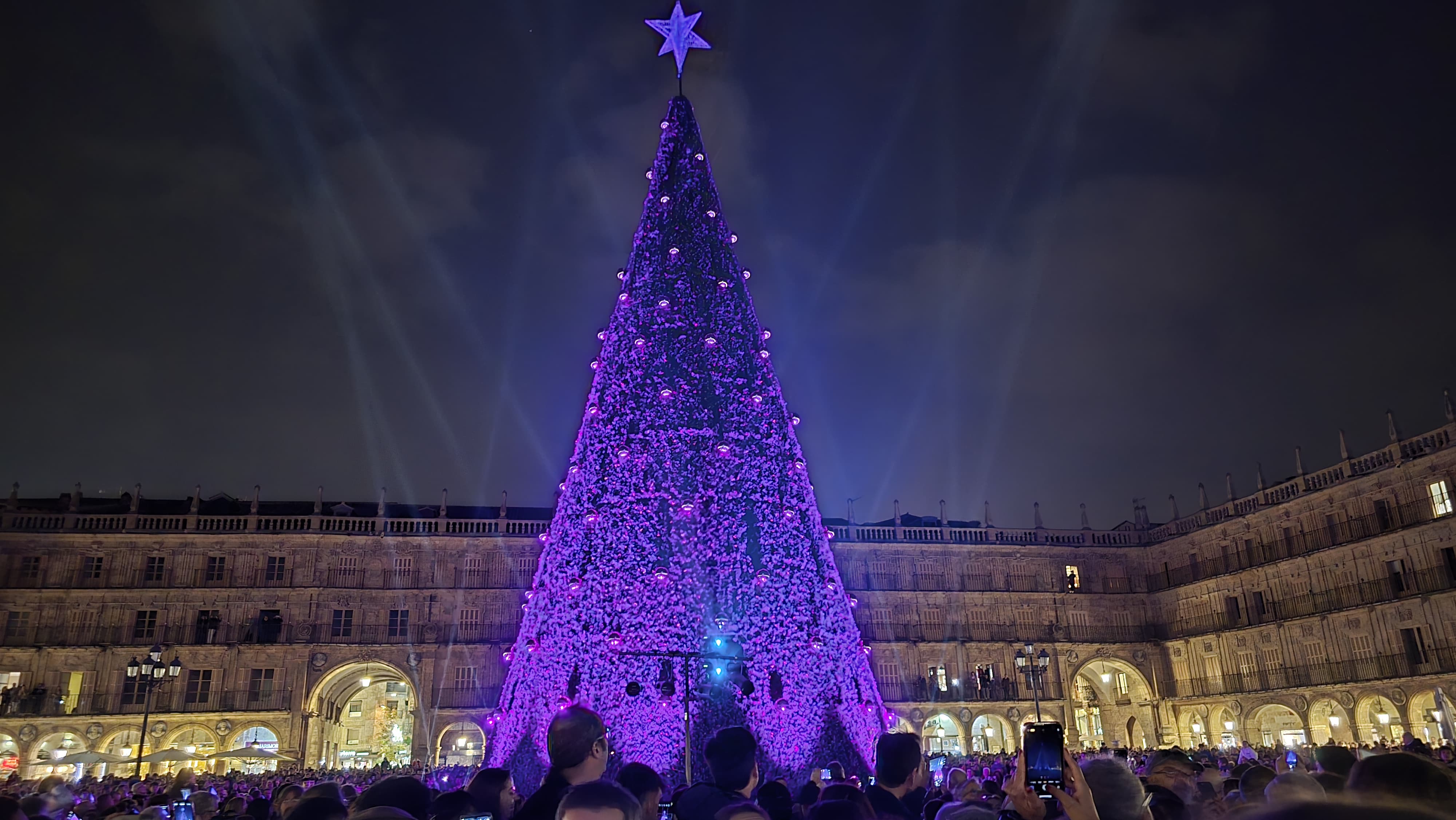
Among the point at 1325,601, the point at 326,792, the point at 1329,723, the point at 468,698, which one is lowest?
the point at 1329,723

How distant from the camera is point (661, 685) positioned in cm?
956

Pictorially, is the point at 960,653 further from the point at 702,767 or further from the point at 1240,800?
the point at 1240,800

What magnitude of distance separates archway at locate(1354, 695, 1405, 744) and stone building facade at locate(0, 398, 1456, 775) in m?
0.09

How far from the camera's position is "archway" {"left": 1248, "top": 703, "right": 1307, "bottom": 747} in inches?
1331

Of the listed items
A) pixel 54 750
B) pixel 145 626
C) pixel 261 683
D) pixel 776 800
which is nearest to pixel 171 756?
pixel 261 683

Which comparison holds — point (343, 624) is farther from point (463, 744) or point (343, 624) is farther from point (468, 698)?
point (463, 744)

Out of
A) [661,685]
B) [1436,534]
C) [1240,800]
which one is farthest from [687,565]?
[1436,534]

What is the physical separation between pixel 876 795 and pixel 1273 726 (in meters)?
37.6

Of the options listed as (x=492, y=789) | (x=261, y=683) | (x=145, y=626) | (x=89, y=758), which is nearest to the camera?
(x=492, y=789)

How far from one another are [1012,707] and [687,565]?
3177cm

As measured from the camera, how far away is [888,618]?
38.8 metres

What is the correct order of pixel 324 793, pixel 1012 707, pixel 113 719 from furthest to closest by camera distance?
1. pixel 1012 707
2. pixel 113 719
3. pixel 324 793

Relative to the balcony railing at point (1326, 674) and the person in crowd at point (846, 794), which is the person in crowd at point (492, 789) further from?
the balcony railing at point (1326, 674)

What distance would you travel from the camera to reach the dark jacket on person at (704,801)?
417 centimetres
